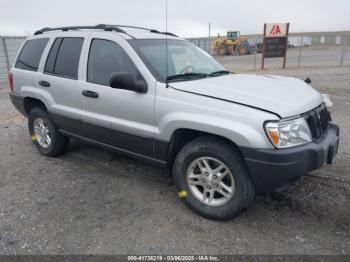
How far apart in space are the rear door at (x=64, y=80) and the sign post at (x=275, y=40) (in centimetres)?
1403

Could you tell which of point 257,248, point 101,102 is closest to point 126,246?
point 257,248

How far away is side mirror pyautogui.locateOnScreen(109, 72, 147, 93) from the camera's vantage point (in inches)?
131

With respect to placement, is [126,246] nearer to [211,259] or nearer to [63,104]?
[211,259]

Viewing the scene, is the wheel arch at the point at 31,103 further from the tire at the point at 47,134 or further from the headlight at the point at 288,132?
the headlight at the point at 288,132

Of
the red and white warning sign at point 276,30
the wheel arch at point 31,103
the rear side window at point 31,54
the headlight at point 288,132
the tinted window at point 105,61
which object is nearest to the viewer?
the headlight at point 288,132

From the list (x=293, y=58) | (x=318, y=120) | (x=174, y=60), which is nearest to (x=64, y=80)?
(x=174, y=60)

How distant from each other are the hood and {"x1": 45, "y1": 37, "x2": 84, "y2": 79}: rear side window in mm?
1627

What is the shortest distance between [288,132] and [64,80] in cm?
299

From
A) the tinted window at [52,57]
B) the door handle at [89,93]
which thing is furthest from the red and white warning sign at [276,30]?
the door handle at [89,93]

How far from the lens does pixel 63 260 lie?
2730mm

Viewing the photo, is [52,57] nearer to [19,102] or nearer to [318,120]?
[19,102]

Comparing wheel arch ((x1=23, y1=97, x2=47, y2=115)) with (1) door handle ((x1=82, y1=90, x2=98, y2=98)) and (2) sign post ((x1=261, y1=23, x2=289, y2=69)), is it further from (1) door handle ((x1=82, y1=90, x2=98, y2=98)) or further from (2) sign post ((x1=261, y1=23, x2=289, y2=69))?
(2) sign post ((x1=261, y1=23, x2=289, y2=69))

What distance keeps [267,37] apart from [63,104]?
14562 millimetres

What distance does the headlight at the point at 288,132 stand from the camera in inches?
108
